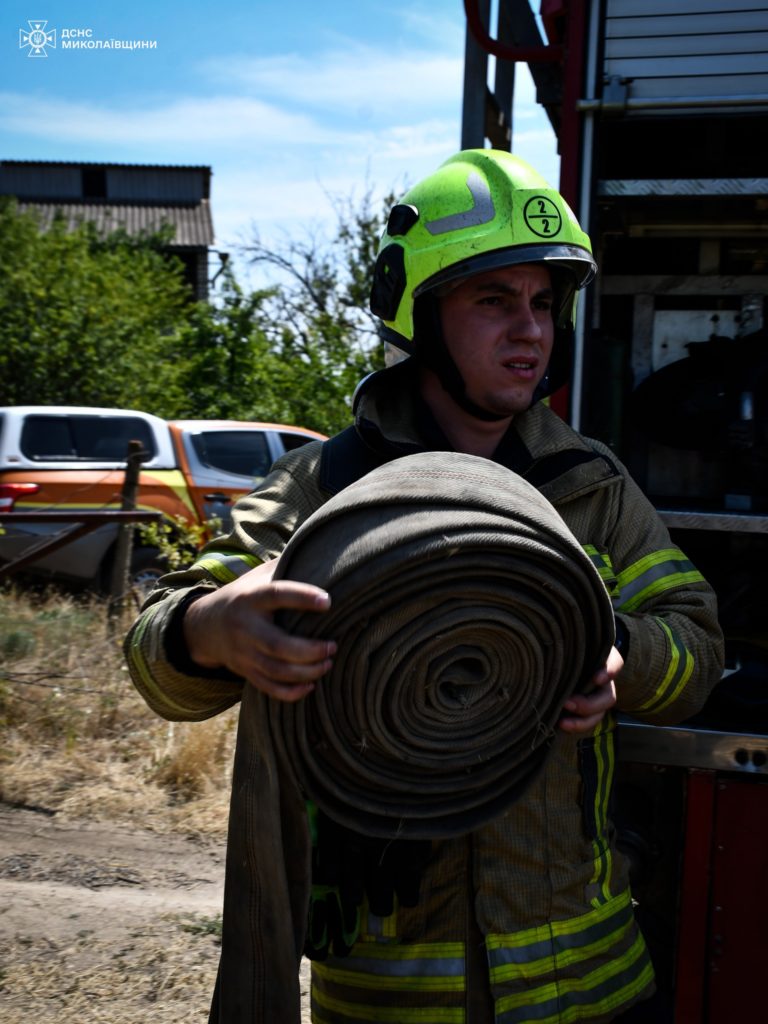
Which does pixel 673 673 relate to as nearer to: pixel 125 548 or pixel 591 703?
pixel 591 703

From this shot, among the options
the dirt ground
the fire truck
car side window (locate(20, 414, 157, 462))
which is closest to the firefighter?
the fire truck

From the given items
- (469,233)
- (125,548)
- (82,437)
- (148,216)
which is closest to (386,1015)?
(469,233)

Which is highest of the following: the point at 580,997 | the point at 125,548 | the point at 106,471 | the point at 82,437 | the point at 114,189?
the point at 114,189

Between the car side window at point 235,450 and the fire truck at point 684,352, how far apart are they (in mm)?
6687

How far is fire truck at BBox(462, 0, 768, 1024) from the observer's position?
252cm

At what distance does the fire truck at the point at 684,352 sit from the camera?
8.26ft

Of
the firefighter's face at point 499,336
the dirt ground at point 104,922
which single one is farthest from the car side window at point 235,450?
the firefighter's face at point 499,336

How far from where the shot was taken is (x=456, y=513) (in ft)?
4.78

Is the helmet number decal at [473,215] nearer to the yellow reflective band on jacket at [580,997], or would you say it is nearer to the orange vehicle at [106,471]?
the yellow reflective band on jacket at [580,997]

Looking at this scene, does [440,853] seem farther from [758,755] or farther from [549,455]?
[758,755]

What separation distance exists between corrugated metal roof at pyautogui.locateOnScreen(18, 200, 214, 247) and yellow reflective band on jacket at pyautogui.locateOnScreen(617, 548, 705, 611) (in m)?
37.5

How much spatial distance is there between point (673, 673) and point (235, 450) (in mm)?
9040

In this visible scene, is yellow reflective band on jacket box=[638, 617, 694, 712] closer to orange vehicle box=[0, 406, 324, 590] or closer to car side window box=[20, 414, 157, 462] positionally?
orange vehicle box=[0, 406, 324, 590]

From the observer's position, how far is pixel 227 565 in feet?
5.89
